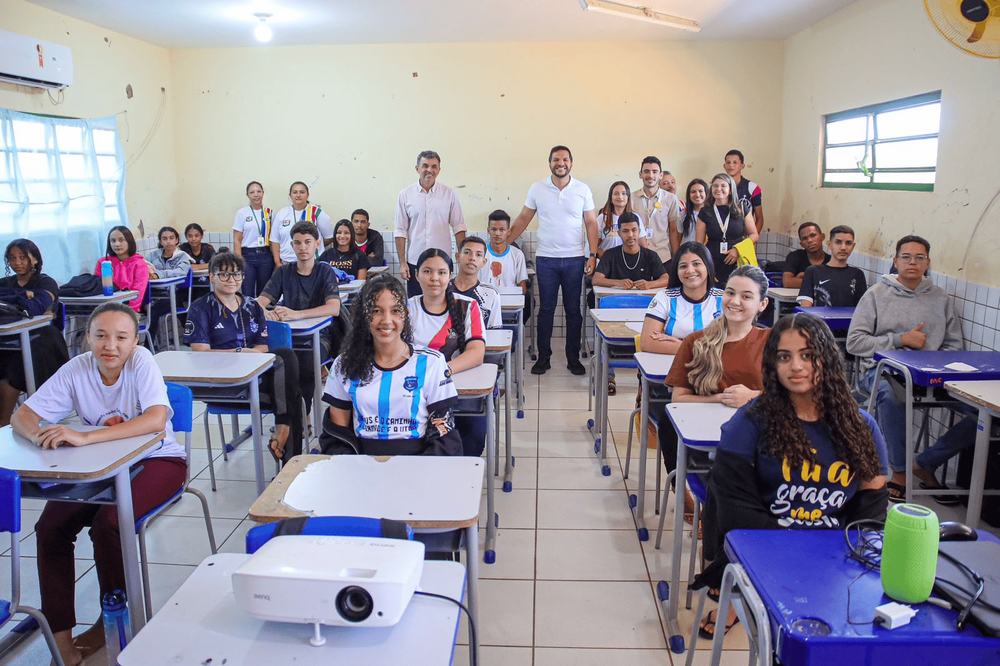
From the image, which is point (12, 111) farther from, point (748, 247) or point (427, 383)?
point (748, 247)

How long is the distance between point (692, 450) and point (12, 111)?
5.19m

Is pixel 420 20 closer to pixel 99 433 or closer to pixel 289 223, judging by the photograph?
pixel 289 223

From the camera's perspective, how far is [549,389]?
518cm

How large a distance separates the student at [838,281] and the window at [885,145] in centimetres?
49

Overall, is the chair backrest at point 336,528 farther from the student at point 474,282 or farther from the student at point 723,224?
the student at point 723,224

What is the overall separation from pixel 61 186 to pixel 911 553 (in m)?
6.09

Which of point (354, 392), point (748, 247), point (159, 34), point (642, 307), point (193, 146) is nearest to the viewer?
point (354, 392)

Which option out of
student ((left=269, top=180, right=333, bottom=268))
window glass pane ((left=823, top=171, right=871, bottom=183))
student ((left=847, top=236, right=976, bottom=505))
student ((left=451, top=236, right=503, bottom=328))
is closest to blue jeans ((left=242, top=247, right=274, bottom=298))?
student ((left=269, top=180, right=333, bottom=268))

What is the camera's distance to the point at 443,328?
321 centimetres

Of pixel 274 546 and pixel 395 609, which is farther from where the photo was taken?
pixel 274 546

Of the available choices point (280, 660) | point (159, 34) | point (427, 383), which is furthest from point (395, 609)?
point (159, 34)

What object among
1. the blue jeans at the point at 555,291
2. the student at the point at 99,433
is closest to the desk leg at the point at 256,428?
the student at the point at 99,433

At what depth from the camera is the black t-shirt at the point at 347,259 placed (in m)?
6.36

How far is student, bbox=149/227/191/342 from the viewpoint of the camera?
5.86 m
